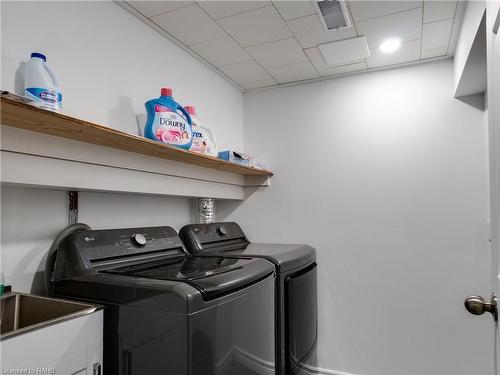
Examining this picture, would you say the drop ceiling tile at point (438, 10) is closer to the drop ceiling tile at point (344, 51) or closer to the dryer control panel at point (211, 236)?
the drop ceiling tile at point (344, 51)

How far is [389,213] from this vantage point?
8.05 ft

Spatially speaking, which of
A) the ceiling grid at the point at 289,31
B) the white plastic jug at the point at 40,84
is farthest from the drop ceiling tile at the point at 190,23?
the white plastic jug at the point at 40,84

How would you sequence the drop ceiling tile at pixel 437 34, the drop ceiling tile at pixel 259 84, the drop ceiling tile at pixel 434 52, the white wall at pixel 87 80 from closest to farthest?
the white wall at pixel 87 80, the drop ceiling tile at pixel 437 34, the drop ceiling tile at pixel 434 52, the drop ceiling tile at pixel 259 84

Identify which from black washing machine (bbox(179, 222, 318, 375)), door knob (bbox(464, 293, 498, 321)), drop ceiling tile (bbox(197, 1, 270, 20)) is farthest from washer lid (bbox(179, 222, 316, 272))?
drop ceiling tile (bbox(197, 1, 270, 20))

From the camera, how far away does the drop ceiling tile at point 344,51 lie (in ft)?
6.98

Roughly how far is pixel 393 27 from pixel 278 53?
70 centimetres

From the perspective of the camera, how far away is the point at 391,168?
2.46 metres

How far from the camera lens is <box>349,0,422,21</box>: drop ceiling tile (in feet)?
5.75

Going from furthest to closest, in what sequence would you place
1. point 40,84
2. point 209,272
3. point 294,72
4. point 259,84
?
1. point 259,84
2. point 294,72
3. point 209,272
4. point 40,84

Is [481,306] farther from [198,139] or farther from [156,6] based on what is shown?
[156,6]

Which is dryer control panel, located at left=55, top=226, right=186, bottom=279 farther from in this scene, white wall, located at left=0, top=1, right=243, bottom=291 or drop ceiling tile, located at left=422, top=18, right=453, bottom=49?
drop ceiling tile, located at left=422, top=18, right=453, bottom=49

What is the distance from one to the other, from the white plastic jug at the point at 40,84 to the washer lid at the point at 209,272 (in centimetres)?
70

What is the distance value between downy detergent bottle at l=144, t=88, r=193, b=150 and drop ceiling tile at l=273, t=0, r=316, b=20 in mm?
724

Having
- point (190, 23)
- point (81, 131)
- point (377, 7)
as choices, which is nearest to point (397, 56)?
point (377, 7)
